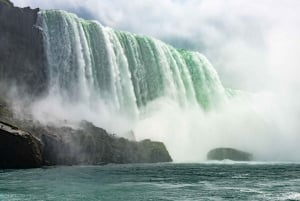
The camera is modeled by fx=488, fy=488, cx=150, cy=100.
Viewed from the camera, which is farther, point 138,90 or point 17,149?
point 138,90

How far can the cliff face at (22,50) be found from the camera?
2596 inches

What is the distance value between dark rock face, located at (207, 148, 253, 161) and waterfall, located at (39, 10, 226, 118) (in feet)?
38.4

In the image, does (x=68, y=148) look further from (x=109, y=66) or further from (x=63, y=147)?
(x=109, y=66)

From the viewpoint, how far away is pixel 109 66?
74438 millimetres

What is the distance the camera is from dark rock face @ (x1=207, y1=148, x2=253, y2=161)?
3182 inches

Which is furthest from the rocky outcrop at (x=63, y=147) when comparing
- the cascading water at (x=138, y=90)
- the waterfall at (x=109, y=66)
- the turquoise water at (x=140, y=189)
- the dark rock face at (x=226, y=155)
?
the dark rock face at (x=226, y=155)

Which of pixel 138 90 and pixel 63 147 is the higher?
pixel 138 90

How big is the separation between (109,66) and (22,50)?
13.5 metres

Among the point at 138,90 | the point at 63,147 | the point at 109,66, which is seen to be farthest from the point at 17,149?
the point at 138,90

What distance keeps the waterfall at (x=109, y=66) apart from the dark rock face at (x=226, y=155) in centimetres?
1170

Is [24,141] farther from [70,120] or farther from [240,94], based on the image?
[240,94]

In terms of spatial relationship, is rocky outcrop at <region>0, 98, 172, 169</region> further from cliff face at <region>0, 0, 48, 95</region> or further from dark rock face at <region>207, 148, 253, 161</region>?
dark rock face at <region>207, 148, 253, 161</region>

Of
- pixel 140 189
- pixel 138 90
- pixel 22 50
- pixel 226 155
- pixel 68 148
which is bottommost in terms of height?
pixel 140 189

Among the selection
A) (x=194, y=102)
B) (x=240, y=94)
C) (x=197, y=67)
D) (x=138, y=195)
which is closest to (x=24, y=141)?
(x=138, y=195)
